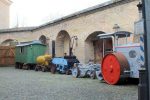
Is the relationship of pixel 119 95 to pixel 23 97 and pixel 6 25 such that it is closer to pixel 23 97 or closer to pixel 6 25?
pixel 23 97

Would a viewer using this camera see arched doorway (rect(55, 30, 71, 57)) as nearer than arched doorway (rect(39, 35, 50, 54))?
Yes

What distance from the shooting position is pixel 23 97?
33.4ft

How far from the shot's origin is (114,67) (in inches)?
541

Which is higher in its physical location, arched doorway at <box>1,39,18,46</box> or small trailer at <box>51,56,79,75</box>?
arched doorway at <box>1,39,18,46</box>

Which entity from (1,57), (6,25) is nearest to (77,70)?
(1,57)

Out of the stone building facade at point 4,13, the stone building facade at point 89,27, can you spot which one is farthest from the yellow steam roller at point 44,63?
the stone building facade at point 4,13

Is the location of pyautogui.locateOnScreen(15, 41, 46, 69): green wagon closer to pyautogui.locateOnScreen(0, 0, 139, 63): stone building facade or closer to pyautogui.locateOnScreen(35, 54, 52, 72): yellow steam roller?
pyautogui.locateOnScreen(0, 0, 139, 63): stone building facade

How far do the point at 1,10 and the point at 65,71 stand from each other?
91.4 feet

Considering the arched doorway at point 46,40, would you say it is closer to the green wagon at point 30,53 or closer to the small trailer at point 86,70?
the green wagon at point 30,53

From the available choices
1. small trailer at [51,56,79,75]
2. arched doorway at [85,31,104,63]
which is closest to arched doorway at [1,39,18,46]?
arched doorway at [85,31,104,63]

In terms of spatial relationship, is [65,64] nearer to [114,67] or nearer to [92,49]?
[92,49]

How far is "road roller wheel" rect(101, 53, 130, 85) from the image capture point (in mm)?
13375

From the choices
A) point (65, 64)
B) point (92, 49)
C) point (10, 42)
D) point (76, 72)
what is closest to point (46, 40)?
point (10, 42)

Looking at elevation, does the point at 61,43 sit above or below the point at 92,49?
above
